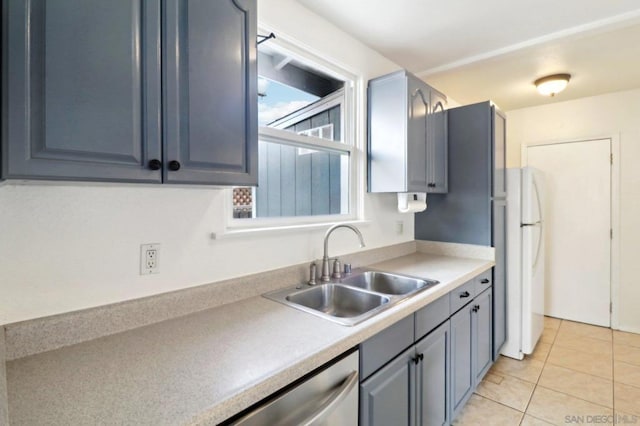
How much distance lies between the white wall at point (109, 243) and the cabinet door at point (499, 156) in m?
1.72

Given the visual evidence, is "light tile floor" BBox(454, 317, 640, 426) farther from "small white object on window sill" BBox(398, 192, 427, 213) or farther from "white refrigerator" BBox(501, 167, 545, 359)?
"small white object on window sill" BBox(398, 192, 427, 213)

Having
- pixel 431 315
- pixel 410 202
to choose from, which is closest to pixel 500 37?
pixel 410 202

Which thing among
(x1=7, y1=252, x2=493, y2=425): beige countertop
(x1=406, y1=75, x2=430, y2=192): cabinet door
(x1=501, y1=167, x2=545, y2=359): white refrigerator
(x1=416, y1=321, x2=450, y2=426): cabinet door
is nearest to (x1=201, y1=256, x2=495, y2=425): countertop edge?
(x1=7, y1=252, x2=493, y2=425): beige countertop

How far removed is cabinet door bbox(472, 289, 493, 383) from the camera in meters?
2.09

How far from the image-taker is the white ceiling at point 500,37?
1.81 metres

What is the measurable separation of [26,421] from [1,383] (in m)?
0.17

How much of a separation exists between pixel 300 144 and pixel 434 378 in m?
1.44

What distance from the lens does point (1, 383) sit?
2.46ft

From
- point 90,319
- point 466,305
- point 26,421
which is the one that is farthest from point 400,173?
point 26,421

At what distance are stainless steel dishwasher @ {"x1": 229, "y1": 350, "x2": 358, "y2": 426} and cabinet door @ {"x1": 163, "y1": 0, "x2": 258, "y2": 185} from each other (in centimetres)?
69

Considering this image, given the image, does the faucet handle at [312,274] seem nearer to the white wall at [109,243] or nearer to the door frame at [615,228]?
the white wall at [109,243]

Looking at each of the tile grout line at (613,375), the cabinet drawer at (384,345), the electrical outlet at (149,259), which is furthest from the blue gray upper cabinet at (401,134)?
the tile grout line at (613,375)

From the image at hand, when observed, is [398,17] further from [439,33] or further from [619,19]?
[619,19]

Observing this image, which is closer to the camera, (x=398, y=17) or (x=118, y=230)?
(x=118, y=230)
